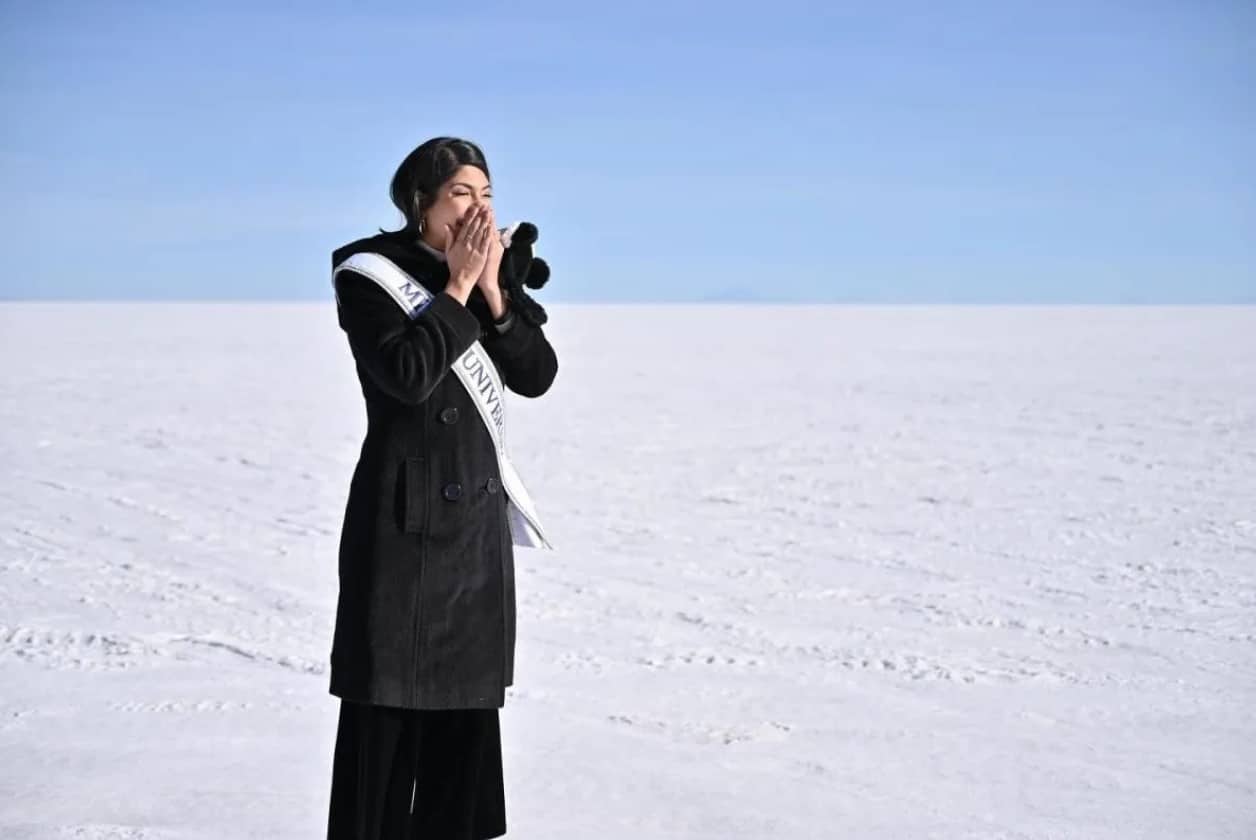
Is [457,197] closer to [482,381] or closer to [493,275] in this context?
[493,275]

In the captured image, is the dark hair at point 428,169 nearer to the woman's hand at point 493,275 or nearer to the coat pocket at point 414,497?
the woman's hand at point 493,275

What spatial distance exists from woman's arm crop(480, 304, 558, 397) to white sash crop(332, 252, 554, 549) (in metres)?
0.02

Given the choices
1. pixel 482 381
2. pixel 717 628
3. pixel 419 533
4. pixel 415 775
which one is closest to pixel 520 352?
pixel 482 381

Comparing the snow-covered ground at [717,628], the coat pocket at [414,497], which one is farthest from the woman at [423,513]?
the snow-covered ground at [717,628]

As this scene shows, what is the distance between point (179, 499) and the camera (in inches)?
327

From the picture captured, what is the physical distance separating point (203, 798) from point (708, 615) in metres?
2.55

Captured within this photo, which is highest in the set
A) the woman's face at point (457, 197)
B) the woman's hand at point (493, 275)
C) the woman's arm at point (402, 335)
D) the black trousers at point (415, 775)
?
the woman's face at point (457, 197)

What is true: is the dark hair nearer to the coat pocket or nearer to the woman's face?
the woman's face

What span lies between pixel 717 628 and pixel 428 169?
341cm

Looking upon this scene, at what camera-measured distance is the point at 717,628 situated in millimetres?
5391

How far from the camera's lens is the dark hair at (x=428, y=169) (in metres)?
2.26

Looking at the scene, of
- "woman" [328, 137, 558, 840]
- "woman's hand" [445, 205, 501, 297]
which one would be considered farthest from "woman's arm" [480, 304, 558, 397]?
"woman's hand" [445, 205, 501, 297]

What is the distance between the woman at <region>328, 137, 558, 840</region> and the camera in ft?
7.43

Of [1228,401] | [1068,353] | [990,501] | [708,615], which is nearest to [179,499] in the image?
[708,615]
